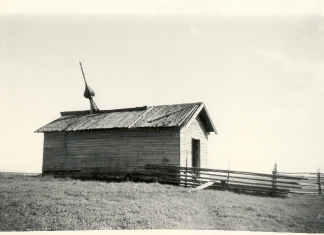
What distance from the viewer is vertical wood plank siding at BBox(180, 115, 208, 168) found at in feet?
59.6

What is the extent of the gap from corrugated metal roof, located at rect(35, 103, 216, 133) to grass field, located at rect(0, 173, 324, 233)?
6.49 meters

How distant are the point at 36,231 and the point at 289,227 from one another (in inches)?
313

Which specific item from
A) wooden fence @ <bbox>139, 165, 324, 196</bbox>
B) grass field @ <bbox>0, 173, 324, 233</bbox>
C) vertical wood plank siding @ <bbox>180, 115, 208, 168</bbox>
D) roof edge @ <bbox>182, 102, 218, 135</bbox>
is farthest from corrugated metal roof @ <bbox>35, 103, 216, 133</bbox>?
grass field @ <bbox>0, 173, 324, 233</bbox>

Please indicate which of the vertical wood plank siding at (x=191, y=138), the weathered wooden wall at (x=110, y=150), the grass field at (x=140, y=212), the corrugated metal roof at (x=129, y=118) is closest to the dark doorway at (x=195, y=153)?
the vertical wood plank siding at (x=191, y=138)

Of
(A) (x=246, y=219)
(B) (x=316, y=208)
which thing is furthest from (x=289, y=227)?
(B) (x=316, y=208)

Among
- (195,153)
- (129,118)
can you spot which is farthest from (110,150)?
(195,153)

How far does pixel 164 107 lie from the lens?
69.1 ft

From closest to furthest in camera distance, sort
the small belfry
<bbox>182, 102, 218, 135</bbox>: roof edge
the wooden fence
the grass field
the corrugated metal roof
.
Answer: the grass field → the wooden fence → <bbox>182, 102, 218, 135</bbox>: roof edge → the corrugated metal roof → the small belfry

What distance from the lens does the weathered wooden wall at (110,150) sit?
59.5ft

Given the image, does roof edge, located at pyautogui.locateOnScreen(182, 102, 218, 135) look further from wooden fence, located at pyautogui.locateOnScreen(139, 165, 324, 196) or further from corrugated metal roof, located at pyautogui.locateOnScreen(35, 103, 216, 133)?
wooden fence, located at pyautogui.locateOnScreen(139, 165, 324, 196)

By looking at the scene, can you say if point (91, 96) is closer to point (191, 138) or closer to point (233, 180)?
point (191, 138)

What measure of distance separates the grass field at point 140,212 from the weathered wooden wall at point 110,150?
5664 millimetres

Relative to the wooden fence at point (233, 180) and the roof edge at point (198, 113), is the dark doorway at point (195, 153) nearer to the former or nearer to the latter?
the roof edge at point (198, 113)

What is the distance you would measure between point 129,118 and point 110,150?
8.56 ft
